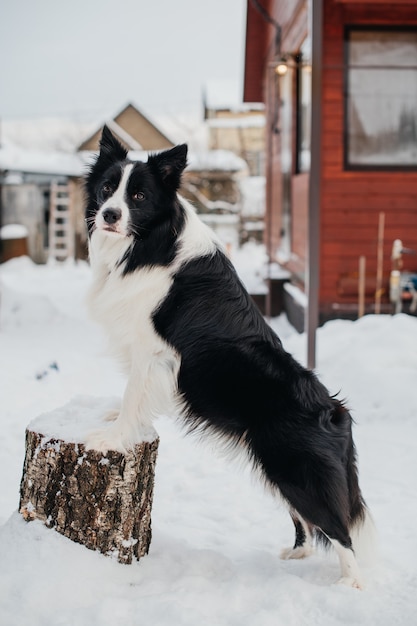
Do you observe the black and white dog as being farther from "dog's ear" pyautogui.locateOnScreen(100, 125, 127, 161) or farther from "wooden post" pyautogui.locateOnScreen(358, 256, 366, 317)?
"wooden post" pyautogui.locateOnScreen(358, 256, 366, 317)

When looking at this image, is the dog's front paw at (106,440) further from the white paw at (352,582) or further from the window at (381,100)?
the window at (381,100)

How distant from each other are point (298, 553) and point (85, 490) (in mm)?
1041

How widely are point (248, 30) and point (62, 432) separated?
11086mm

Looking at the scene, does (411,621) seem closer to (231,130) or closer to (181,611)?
(181,611)

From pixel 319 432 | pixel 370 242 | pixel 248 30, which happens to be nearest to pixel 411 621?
pixel 319 432

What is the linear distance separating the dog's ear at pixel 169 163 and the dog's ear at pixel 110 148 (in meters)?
0.19

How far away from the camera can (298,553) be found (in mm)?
2979

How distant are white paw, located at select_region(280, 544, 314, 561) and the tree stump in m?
0.69

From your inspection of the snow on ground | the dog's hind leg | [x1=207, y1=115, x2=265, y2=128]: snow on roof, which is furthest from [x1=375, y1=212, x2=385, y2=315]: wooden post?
[x1=207, y1=115, x2=265, y2=128]: snow on roof

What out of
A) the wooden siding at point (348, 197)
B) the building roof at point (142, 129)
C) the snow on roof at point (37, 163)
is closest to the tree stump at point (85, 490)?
the wooden siding at point (348, 197)

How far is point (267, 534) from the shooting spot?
3266mm

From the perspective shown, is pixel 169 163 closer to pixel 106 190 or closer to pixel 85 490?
pixel 106 190

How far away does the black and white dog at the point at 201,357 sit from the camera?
2.61 metres

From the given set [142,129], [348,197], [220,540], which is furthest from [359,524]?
[142,129]
